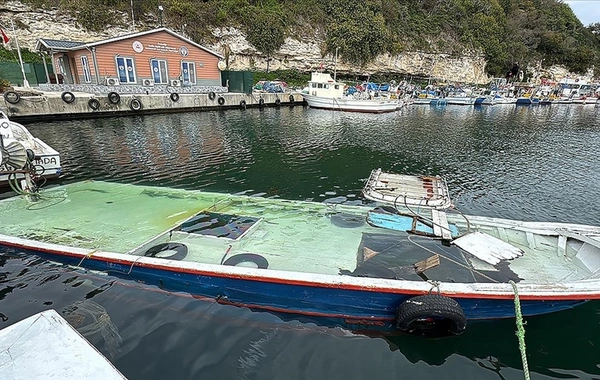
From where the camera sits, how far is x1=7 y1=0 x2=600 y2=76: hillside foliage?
4341cm

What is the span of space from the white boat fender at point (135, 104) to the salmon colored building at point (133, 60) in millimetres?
4273

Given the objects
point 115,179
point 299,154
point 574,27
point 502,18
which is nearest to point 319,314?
point 115,179

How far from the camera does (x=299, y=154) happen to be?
18.1 meters

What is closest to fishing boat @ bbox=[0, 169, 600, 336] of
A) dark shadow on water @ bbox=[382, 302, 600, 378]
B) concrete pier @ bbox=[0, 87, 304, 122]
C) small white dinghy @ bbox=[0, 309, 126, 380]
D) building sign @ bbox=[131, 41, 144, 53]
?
dark shadow on water @ bbox=[382, 302, 600, 378]

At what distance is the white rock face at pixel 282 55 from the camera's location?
1420 inches

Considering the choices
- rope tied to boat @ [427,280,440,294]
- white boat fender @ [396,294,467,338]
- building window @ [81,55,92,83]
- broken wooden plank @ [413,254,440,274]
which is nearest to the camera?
white boat fender @ [396,294,467,338]

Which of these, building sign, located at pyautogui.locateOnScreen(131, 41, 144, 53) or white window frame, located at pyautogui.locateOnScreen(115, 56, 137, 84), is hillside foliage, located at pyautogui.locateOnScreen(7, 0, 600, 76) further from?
white window frame, located at pyautogui.locateOnScreen(115, 56, 137, 84)

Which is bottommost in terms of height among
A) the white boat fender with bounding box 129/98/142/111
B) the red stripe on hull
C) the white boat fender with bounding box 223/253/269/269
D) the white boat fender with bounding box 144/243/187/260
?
the white boat fender with bounding box 223/253/269/269

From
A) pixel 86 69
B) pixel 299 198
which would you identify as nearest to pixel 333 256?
pixel 299 198

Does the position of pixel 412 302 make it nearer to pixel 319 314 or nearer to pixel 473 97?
pixel 319 314

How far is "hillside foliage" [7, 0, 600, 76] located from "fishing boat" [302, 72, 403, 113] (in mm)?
15569

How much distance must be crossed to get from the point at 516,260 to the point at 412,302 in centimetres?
289

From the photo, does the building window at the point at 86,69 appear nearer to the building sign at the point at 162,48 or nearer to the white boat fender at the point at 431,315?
the building sign at the point at 162,48

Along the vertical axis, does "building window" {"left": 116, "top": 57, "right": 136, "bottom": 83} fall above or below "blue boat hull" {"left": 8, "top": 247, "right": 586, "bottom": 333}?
above
